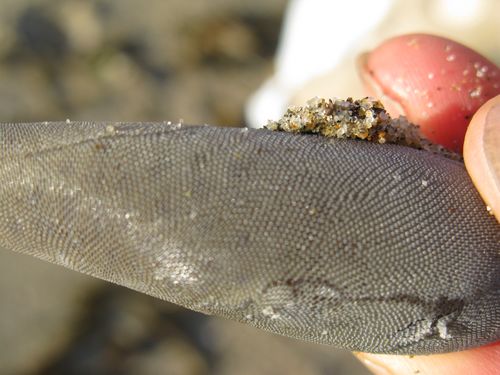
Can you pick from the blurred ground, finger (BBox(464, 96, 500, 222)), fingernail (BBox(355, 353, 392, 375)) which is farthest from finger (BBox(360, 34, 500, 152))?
the blurred ground

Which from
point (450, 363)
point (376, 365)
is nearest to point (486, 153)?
point (450, 363)

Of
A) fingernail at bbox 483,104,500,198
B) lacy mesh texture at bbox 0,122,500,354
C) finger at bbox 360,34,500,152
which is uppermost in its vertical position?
finger at bbox 360,34,500,152

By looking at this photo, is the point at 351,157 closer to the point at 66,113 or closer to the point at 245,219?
the point at 245,219

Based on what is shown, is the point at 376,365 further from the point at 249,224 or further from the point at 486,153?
the point at 249,224

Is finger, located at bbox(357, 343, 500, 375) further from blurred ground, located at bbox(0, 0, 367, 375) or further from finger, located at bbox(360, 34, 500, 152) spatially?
blurred ground, located at bbox(0, 0, 367, 375)

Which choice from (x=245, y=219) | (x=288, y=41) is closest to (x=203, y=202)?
(x=245, y=219)

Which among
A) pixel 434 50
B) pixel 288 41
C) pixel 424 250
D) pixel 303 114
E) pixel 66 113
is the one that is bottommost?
pixel 424 250

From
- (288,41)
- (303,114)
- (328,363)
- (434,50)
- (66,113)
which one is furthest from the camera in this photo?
(288,41)

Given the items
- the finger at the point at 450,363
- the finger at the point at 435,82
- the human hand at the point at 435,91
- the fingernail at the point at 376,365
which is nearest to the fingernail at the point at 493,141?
the human hand at the point at 435,91

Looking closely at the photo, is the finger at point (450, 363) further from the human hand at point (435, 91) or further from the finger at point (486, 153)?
the finger at point (486, 153)
